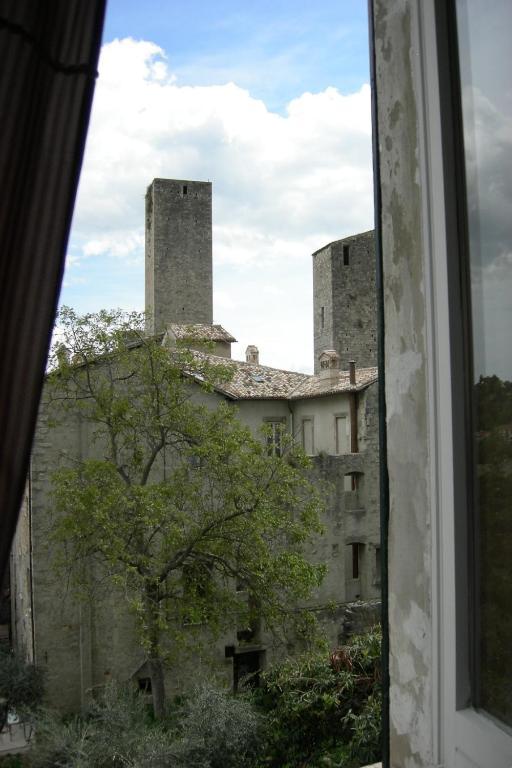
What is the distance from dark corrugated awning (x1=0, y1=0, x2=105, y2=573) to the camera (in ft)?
2.56

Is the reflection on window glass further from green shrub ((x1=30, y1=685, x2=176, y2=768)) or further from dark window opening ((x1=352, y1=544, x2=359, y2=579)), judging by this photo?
dark window opening ((x1=352, y1=544, x2=359, y2=579))

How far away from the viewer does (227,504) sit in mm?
7941

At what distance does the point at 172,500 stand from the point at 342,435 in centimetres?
673

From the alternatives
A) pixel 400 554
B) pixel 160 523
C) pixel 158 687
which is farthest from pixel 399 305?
pixel 158 687

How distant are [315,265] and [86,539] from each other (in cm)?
1723

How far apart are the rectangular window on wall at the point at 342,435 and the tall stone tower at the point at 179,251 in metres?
12.5

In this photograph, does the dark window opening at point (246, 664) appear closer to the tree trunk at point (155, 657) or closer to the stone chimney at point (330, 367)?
the tree trunk at point (155, 657)

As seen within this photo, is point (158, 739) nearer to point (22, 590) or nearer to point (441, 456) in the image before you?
point (22, 590)

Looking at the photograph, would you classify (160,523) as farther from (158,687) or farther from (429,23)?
(429,23)

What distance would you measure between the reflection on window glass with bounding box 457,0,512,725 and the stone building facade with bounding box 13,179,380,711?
290 inches

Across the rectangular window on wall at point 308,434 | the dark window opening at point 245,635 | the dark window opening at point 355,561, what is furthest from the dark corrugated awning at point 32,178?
the rectangular window on wall at point 308,434

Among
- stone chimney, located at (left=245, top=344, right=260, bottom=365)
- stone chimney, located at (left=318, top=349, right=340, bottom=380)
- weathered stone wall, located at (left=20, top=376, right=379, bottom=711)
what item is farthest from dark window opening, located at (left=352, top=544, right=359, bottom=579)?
stone chimney, located at (left=245, top=344, right=260, bottom=365)

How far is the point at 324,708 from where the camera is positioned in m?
7.01

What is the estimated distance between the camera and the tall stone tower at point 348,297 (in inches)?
856
